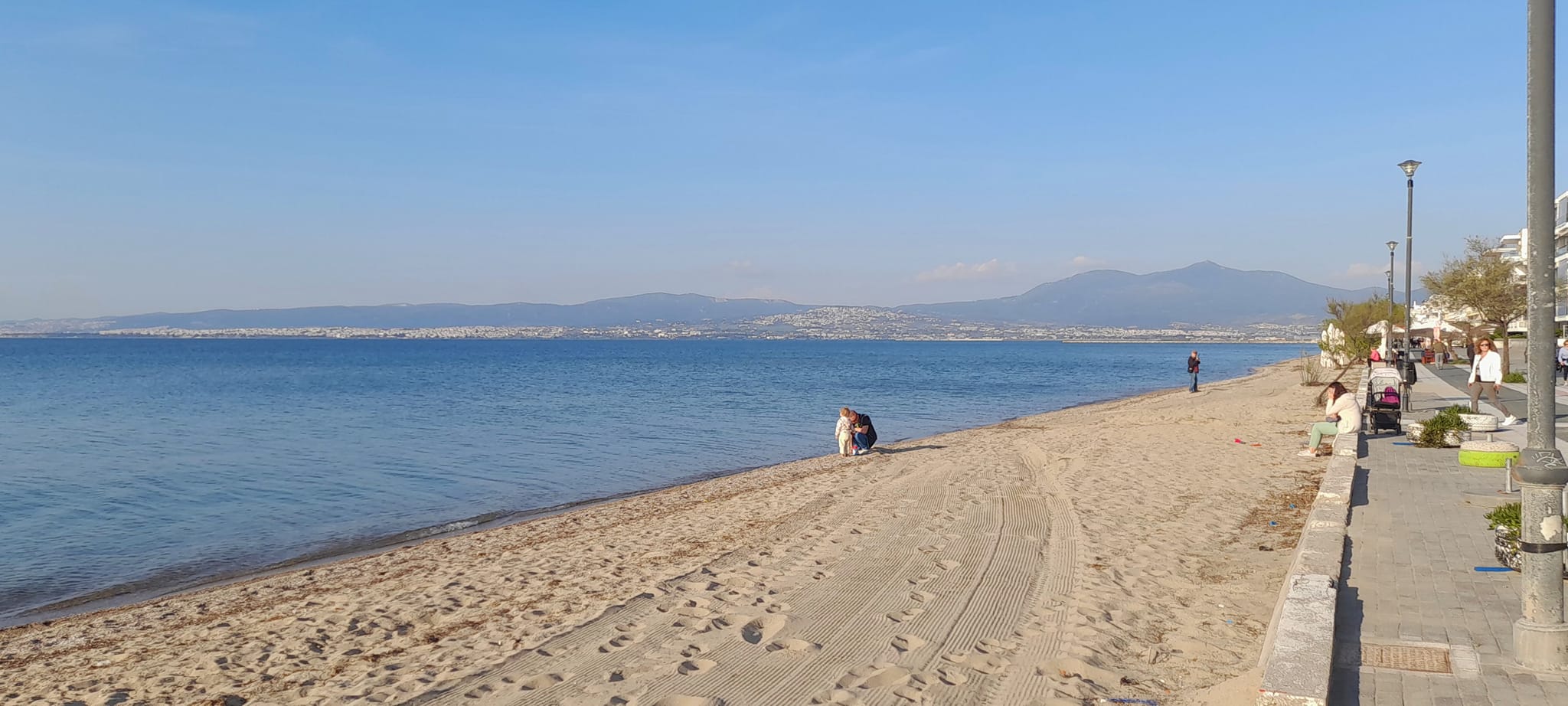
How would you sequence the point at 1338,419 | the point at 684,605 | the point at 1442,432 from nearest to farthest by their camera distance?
the point at 684,605 → the point at 1442,432 → the point at 1338,419

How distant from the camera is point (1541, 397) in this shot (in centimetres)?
458

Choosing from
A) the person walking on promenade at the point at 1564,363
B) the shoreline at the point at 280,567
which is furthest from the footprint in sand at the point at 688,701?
the person walking on promenade at the point at 1564,363

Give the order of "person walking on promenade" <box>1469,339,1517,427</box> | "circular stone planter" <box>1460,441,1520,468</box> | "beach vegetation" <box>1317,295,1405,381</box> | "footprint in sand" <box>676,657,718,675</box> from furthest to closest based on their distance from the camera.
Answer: "beach vegetation" <box>1317,295,1405,381</box> → "person walking on promenade" <box>1469,339,1517,427</box> → "circular stone planter" <box>1460,441,1520,468</box> → "footprint in sand" <box>676,657,718,675</box>

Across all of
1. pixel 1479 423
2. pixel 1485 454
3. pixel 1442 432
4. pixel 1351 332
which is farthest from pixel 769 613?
pixel 1351 332

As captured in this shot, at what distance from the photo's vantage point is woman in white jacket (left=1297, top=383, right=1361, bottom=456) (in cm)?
1390

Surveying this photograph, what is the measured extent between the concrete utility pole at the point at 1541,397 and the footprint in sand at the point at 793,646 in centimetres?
370

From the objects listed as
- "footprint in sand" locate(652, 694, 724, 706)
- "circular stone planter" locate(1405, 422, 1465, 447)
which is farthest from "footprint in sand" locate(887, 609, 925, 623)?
"circular stone planter" locate(1405, 422, 1465, 447)

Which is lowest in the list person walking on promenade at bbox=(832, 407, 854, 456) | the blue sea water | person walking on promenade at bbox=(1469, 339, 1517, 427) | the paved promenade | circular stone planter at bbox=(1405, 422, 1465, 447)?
the blue sea water

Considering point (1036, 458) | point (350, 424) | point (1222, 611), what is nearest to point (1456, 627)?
point (1222, 611)

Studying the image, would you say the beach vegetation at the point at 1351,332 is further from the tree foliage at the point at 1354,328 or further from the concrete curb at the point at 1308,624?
the concrete curb at the point at 1308,624

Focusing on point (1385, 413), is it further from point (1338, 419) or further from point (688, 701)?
point (688, 701)

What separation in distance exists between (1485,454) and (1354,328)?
41779 millimetres

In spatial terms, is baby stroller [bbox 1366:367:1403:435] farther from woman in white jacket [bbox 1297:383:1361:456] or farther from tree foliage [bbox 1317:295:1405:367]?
tree foliage [bbox 1317:295:1405:367]

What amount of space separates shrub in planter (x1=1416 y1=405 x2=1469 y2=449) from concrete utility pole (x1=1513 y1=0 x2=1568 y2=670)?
10398 millimetres
